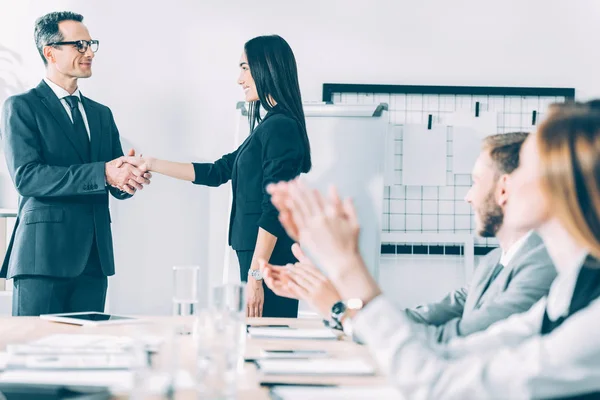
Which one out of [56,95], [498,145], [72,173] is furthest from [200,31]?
[498,145]

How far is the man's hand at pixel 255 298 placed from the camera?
2.49 meters

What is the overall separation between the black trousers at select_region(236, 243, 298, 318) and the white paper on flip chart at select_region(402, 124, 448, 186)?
122cm

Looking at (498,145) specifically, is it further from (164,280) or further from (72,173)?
(164,280)

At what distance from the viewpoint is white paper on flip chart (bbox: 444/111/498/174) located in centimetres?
363

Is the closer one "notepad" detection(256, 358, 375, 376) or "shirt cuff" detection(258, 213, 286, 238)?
"notepad" detection(256, 358, 375, 376)

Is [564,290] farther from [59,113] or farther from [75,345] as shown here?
[59,113]

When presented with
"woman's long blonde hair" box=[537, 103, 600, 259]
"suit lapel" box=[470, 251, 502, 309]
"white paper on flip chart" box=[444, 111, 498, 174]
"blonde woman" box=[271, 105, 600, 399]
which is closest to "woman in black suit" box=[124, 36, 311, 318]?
"suit lapel" box=[470, 251, 502, 309]

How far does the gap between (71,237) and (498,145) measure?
1.58m

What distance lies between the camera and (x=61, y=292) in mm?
2660

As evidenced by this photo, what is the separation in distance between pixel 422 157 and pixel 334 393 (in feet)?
8.54

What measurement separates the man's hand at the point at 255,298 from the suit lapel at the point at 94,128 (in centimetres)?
85

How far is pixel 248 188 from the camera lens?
2592 mm

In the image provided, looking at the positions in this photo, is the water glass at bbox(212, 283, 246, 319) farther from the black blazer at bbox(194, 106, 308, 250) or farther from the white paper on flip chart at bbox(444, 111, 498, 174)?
the white paper on flip chart at bbox(444, 111, 498, 174)

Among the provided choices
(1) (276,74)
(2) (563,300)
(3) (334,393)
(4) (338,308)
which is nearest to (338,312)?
(4) (338,308)
